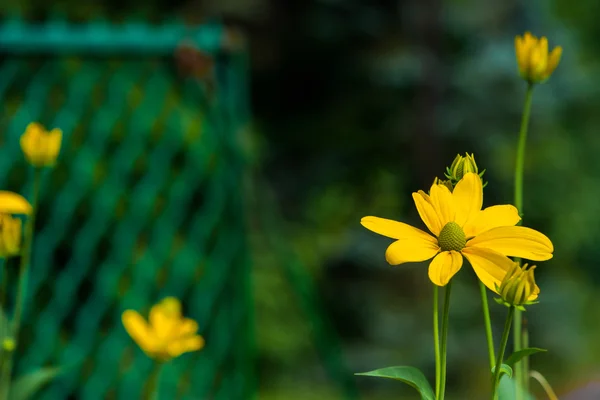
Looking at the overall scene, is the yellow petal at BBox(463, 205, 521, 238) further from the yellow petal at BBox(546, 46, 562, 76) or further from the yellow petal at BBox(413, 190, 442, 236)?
the yellow petal at BBox(546, 46, 562, 76)

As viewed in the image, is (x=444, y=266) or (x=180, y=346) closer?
(x=444, y=266)

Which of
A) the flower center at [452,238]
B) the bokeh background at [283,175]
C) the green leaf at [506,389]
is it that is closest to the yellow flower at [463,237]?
the flower center at [452,238]

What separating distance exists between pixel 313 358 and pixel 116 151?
1255 millimetres

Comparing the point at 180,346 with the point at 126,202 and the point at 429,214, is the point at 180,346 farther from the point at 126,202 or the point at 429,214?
the point at 126,202

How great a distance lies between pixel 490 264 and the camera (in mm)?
451

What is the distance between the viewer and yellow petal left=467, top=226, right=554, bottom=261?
1.43 feet

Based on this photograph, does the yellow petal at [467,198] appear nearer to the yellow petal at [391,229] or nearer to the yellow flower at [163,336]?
the yellow petal at [391,229]

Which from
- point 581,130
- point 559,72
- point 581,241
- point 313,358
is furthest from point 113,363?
point 581,130

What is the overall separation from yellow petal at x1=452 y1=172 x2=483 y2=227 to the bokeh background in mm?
408

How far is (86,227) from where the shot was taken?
1574 mm

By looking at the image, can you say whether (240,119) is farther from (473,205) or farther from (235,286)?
(473,205)

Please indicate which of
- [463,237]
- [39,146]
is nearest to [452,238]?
[463,237]

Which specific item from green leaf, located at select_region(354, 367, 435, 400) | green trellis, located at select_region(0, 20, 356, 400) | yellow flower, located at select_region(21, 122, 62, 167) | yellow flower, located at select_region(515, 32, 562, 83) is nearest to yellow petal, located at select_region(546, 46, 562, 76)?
yellow flower, located at select_region(515, 32, 562, 83)

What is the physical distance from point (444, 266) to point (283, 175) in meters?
2.87
